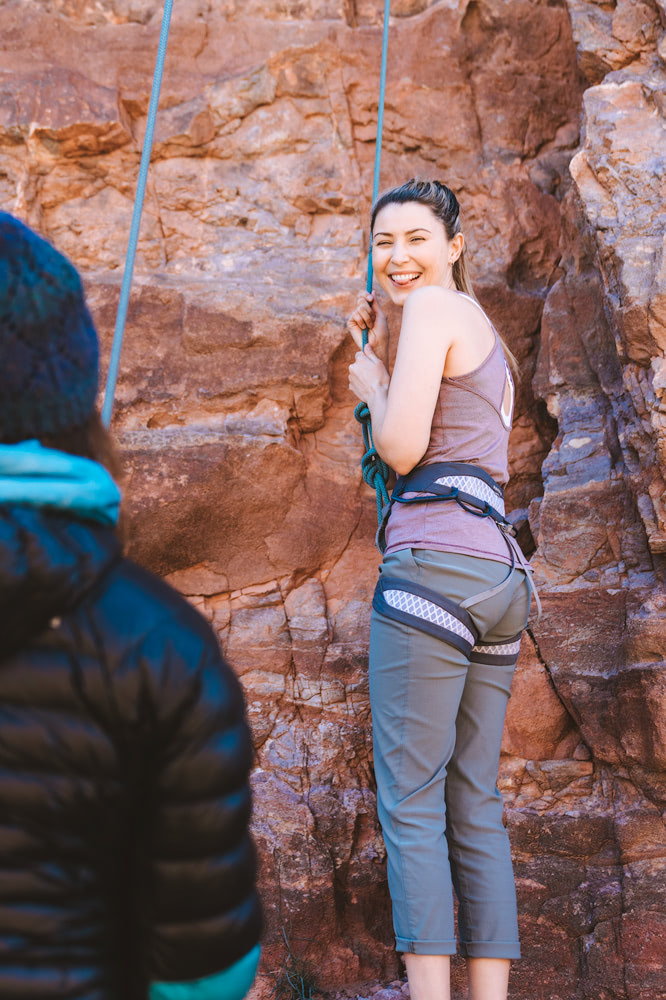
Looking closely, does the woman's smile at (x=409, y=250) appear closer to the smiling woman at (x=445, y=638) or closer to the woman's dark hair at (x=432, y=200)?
the woman's dark hair at (x=432, y=200)

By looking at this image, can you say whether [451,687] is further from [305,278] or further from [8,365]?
[305,278]

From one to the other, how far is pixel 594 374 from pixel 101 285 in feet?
6.36

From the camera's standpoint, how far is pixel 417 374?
209 cm

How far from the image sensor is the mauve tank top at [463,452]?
83.0 inches

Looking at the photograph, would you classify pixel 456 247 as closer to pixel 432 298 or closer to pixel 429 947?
pixel 432 298

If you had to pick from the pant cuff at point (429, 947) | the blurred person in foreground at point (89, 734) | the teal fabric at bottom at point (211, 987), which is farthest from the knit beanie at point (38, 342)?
the pant cuff at point (429, 947)

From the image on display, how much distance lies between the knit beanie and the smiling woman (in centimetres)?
117

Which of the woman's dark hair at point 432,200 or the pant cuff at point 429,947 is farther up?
the woman's dark hair at point 432,200

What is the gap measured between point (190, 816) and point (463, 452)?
4.51 feet

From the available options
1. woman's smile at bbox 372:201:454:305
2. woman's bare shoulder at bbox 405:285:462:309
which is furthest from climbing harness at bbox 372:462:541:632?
woman's smile at bbox 372:201:454:305

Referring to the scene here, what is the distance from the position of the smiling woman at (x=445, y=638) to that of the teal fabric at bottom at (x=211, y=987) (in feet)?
3.39

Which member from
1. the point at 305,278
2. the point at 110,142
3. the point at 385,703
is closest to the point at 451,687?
the point at 385,703

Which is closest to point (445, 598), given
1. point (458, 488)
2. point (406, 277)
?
point (458, 488)

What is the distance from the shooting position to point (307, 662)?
320cm
